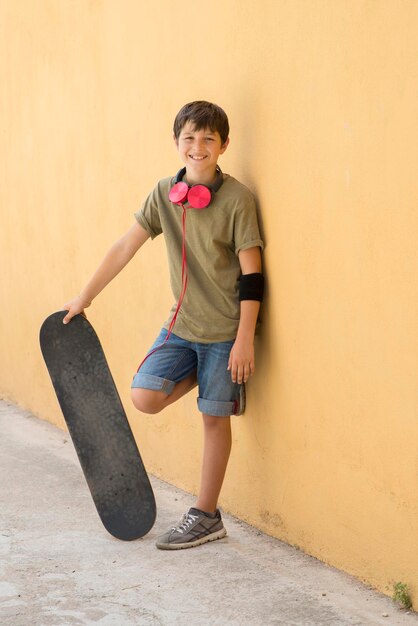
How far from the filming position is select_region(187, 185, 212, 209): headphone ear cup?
327 cm

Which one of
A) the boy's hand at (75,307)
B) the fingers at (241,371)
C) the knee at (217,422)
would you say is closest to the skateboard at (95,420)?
the boy's hand at (75,307)

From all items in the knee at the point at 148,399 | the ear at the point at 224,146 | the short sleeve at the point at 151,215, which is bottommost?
the knee at the point at 148,399

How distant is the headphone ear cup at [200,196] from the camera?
3268mm

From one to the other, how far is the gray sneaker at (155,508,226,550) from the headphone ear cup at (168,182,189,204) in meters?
1.00

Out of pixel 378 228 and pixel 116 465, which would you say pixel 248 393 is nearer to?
pixel 116 465

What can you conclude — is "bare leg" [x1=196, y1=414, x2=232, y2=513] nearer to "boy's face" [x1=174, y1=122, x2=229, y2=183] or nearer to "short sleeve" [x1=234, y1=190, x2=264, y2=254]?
"short sleeve" [x1=234, y1=190, x2=264, y2=254]

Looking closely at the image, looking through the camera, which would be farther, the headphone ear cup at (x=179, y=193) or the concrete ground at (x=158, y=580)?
the headphone ear cup at (x=179, y=193)

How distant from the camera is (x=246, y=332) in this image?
3244mm

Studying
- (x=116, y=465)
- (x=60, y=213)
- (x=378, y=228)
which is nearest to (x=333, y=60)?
(x=378, y=228)

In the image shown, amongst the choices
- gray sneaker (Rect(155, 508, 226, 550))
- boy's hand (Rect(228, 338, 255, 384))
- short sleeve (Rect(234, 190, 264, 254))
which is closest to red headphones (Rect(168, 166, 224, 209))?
short sleeve (Rect(234, 190, 264, 254))

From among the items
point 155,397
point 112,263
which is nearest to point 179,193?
point 112,263

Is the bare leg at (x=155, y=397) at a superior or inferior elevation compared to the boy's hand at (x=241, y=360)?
inferior

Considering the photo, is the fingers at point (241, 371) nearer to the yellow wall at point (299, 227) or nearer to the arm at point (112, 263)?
the yellow wall at point (299, 227)

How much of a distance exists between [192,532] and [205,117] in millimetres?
1319
